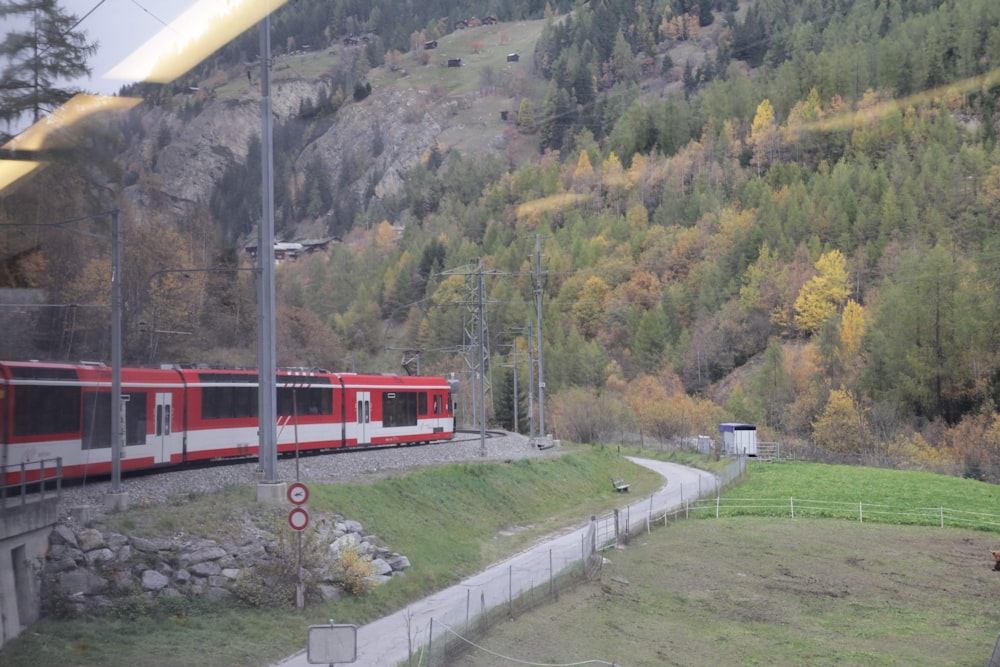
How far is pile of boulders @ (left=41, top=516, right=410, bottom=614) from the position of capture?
14.9 metres

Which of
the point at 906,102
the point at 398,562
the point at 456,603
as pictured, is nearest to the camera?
the point at 456,603

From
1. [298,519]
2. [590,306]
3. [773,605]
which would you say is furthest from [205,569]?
[590,306]

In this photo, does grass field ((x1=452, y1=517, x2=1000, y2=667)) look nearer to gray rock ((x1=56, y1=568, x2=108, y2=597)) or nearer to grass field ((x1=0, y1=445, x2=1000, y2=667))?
grass field ((x1=0, y1=445, x2=1000, y2=667))

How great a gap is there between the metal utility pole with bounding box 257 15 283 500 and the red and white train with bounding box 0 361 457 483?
1.85m

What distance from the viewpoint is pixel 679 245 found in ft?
368

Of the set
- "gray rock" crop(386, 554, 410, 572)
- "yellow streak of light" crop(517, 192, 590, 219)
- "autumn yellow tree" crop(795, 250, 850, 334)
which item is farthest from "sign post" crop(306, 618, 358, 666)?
"yellow streak of light" crop(517, 192, 590, 219)

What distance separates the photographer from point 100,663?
13.1m

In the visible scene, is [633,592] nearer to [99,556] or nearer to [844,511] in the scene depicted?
[99,556]

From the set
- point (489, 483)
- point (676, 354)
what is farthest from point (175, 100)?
point (676, 354)

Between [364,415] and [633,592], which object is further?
[364,415]

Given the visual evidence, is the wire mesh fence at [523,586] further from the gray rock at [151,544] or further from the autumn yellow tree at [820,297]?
the autumn yellow tree at [820,297]

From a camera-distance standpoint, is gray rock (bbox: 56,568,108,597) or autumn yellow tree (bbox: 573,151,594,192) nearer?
gray rock (bbox: 56,568,108,597)

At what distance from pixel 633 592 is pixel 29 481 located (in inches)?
530

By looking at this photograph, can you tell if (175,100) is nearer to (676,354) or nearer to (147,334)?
(147,334)
